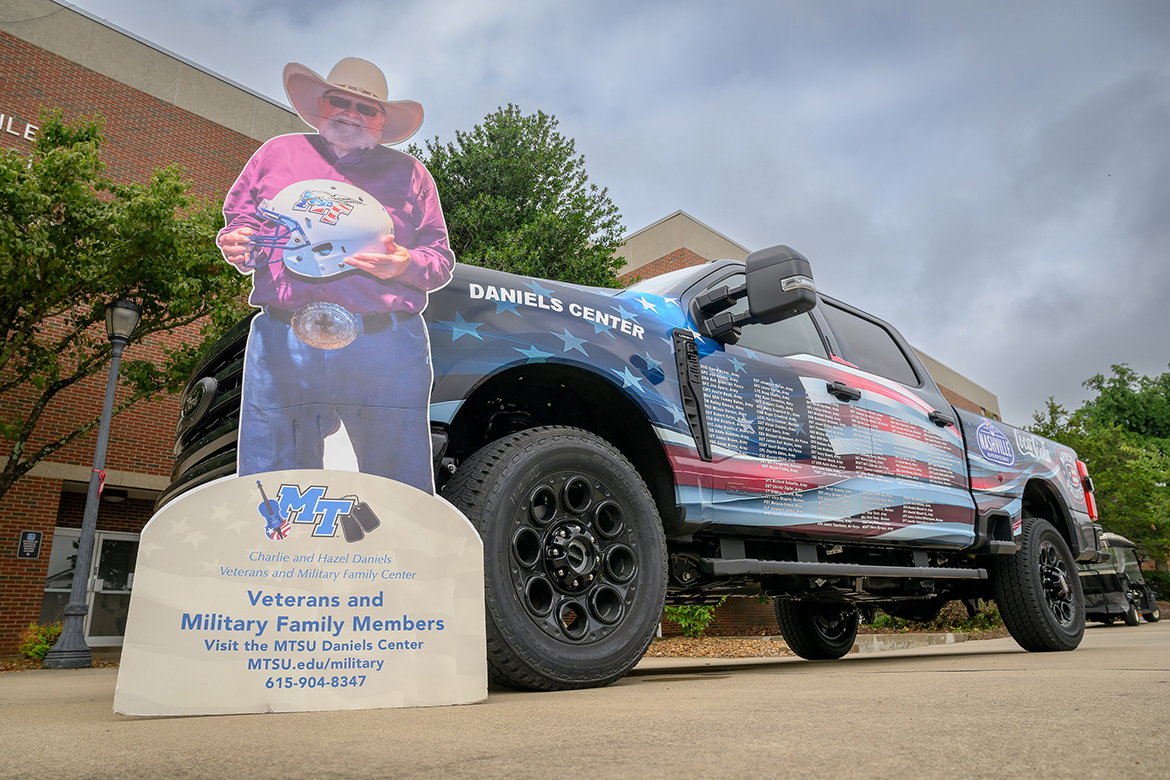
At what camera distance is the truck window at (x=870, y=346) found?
4934 millimetres

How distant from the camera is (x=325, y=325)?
8.84 feet

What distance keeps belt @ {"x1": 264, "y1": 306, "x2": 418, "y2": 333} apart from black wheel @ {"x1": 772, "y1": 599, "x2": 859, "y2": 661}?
4980mm

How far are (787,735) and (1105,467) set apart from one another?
3172 cm

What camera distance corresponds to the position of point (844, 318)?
5.24 meters

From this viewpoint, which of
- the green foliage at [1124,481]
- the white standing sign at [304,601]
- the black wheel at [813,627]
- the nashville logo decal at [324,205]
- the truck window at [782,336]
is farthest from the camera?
the green foliage at [1124,481]

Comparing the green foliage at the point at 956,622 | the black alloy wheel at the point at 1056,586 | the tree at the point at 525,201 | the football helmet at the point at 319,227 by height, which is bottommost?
the green foliage at the point at 956,622

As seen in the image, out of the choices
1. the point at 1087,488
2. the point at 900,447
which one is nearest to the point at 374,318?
the point at 900,447

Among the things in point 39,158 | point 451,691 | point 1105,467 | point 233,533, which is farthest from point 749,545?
point 1105,467

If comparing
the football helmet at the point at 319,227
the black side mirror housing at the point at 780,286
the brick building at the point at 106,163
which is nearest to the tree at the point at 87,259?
the brick building at the point at 106,163

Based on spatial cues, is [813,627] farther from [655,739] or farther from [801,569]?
[655,739]

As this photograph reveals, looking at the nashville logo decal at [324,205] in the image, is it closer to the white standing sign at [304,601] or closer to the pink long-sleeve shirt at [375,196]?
the pink long-sleeve shirt at [375,196]

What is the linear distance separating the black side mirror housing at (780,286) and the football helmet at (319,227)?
1.71 m

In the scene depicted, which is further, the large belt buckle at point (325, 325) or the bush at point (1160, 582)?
the bush at point (1160, 582)

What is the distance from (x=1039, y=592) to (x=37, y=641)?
11.9 m
